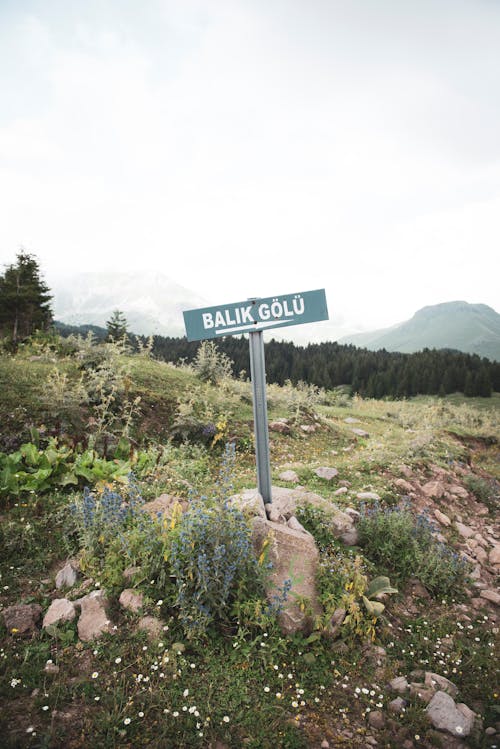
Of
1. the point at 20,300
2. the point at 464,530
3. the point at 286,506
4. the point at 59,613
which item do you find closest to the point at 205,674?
the point at 59,613

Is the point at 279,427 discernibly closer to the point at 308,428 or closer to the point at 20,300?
the point at 308,428

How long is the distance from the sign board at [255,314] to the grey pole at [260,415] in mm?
202

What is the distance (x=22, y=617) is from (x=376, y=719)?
301 centimetres

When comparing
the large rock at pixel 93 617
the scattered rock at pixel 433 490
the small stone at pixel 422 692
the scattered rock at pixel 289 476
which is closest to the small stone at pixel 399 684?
the small stone at pixel 422 692

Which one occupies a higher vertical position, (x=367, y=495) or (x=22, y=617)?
(x=22, y=617)

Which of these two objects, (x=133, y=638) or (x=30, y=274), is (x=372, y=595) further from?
(x=30, y=274)

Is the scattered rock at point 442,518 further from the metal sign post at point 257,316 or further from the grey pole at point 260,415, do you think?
the metal sign post at point 257,316

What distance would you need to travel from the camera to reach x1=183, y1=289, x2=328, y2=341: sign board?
13.8ft

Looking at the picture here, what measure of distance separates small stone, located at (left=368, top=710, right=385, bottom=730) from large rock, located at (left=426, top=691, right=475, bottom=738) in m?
0.35

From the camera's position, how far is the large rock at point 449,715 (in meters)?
2.64

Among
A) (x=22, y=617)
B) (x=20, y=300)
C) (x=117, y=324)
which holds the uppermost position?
(x=20, y=300)

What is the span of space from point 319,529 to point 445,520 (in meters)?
2.84

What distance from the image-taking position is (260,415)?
4367 mm

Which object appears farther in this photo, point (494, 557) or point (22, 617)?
point (494, 557)
